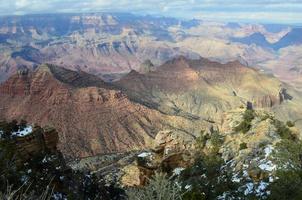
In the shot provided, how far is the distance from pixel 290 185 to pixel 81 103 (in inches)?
4198

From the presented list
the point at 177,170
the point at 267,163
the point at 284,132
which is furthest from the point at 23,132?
the point at 284,132

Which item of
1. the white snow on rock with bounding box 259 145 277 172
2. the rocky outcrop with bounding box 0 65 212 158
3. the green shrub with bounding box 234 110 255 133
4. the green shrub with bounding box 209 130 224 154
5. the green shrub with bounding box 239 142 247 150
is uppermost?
the white snow on rock with bounding box 259 145 277 172

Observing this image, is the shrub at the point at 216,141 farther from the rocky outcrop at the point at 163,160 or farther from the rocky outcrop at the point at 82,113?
the rocky outcrop at the point at 82,113

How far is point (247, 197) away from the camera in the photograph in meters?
34.4

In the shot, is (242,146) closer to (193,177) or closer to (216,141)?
(216,141)

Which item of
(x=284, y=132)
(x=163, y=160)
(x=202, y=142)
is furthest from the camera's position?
(x=202, y=142)

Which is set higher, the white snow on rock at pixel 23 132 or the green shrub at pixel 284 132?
the white snow on rock at pixel 23 132

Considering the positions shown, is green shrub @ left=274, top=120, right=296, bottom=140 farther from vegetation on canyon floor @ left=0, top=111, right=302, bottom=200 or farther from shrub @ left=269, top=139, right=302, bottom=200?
shrub @ left=269, top=139, right=302, bottom=200

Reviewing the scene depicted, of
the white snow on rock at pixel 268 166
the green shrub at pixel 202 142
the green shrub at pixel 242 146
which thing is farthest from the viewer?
the green shrub at pixel 202 142

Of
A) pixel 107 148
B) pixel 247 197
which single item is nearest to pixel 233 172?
pixel 247 197

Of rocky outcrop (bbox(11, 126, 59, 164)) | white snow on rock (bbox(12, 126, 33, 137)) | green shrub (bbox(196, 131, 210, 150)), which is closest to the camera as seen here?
rocky outcrop (bbox(11, 126, 59, 164))

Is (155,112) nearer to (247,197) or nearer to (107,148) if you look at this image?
(107,148)

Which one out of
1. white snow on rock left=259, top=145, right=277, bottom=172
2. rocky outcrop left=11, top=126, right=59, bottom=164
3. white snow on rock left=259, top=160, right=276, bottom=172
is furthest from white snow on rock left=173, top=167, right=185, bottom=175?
white snow on rock left=259, top=160, right=276, bottom=172

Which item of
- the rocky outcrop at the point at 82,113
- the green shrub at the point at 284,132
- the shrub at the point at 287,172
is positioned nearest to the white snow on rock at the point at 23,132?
the shrub at the point at 287,172
